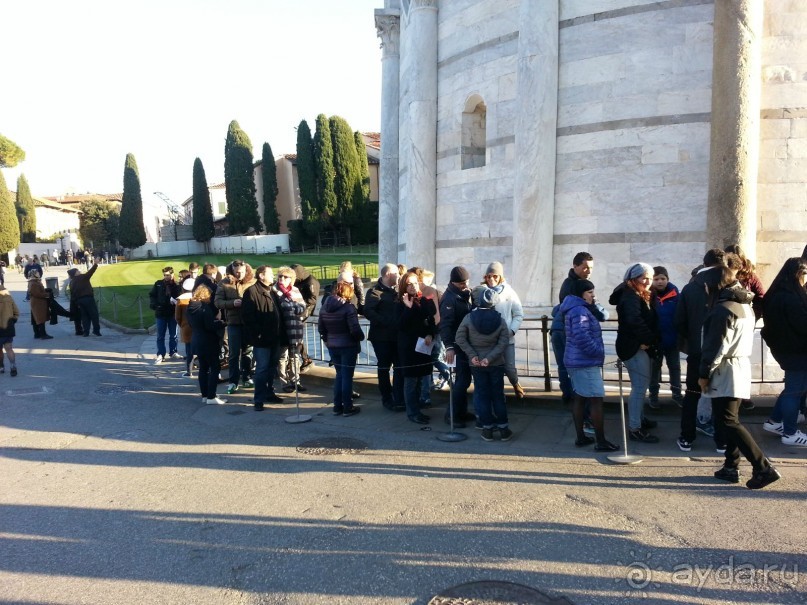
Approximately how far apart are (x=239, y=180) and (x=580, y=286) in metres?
53.9

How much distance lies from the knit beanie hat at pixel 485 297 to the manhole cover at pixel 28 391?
741 centimetres

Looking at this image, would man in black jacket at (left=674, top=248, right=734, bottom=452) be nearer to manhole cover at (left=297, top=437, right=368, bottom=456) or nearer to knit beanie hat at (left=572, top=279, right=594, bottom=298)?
knit beanie hat at (left=572, top=279, right=594, bottom=298)

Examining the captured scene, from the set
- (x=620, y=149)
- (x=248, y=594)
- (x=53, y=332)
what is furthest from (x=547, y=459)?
(x=53, y=332)

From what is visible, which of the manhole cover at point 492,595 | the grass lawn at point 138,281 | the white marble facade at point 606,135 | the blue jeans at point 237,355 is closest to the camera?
the manhole cover at point 492,595

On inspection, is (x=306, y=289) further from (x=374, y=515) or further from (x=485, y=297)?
(x=374, y=515)

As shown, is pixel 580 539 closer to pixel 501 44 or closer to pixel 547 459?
pixel 547 459

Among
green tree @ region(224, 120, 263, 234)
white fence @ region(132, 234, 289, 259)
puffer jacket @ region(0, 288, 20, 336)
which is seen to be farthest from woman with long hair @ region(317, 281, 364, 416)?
green tree @ region(224, 120, 263, 234)

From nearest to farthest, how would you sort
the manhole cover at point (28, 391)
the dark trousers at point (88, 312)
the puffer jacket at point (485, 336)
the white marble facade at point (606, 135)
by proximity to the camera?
the puffer jacket at point (485, 336)
the white marble facade at point (606, 135)
the manhole cover at point (28, 391)
the dark trousers at point (88, 312)

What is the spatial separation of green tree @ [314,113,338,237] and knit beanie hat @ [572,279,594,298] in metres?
44.4

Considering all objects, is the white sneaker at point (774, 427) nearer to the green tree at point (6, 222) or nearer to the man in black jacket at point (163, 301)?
the man in black jacket at point (163, 301)

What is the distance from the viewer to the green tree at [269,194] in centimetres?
5684

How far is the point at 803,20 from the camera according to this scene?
358 inches

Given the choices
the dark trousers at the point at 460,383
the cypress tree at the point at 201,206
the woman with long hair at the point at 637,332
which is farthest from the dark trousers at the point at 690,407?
the cypress tree at the point at 201,206

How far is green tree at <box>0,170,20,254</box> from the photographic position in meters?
49.9
